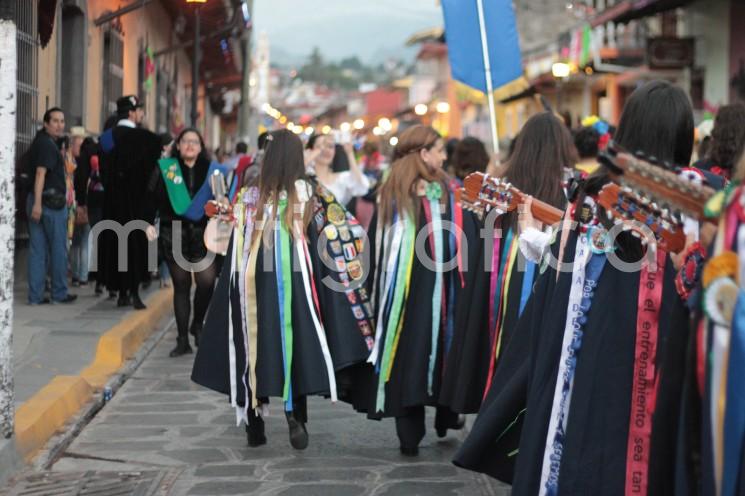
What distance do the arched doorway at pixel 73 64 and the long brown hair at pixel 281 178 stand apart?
8.93 m

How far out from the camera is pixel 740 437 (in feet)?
10.1

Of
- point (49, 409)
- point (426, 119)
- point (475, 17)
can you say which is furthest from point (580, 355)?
point (426, 119)

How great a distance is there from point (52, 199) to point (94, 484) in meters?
5.93

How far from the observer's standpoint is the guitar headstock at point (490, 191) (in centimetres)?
518

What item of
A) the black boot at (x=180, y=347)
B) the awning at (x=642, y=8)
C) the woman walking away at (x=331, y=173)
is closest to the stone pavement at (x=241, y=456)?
the black boot at (x=180, y=347)

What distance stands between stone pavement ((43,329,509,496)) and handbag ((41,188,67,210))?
11.7 ft

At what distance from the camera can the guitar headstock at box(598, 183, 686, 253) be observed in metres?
3.72

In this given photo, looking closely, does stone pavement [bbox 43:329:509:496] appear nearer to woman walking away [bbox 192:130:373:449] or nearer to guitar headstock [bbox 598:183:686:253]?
woman walking away [bbox 192:130:373:449]

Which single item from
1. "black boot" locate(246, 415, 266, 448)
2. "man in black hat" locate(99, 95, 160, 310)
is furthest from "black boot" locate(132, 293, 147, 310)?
"black boot" locate(246, 415, 266, 448)

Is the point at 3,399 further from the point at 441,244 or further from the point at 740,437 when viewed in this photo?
the point at 740,437

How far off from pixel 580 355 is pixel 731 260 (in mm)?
1197

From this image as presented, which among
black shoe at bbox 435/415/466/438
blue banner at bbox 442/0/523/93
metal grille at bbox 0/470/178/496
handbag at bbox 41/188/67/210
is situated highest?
blue banner at bbox 442/0/523/93

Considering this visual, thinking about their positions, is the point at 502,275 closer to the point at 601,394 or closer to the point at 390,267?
the point at 390,267

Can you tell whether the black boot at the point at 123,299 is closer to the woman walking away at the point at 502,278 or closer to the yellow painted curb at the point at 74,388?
the yellow painted curb at the point at 74,388
